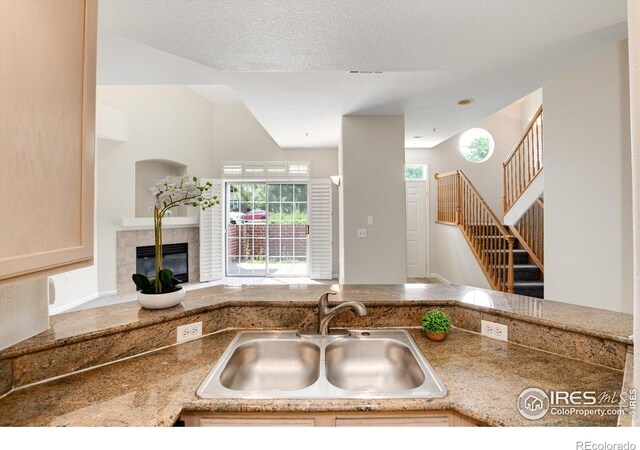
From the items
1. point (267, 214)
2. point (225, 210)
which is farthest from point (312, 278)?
point (225, 210)

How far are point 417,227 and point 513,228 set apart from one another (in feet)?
6.09

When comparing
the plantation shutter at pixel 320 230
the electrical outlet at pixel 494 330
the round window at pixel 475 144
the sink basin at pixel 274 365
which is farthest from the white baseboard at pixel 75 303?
the round window at pixel 475 144

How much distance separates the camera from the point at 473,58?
1961 millimetres

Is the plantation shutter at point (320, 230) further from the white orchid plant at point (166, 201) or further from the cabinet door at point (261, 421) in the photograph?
the cabinet door at point (261, 421)

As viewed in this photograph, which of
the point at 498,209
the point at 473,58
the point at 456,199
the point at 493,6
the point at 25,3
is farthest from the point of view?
the point at 498,209

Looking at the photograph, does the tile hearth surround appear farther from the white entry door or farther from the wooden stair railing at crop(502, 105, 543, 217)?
the wooden stair railing at crop(502, 105, 543, 217)

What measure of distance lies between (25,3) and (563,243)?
351 cm

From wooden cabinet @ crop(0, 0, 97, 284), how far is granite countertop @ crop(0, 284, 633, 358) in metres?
0.41

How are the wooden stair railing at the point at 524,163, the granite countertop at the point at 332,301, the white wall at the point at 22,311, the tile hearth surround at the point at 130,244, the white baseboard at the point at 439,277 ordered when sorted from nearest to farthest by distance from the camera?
1. the white wall at the point at 22,311
2. the granite countertop at the point at 332,301
3. the wooden stair railing at the point at 524,163
4. the tile hearth surround at the point at 130,244
5. the white baseboard at the point at 439,277

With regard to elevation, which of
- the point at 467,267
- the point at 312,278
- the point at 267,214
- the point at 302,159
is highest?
the point at 302,159

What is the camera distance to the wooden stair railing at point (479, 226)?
13.0 feet

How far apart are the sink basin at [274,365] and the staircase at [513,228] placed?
131 inches

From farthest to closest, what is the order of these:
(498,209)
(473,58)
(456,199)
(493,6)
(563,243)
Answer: (498,209), (456,199), (563,243), (473,58), (493,6)

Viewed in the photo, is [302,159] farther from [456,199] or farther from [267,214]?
[456,199]
